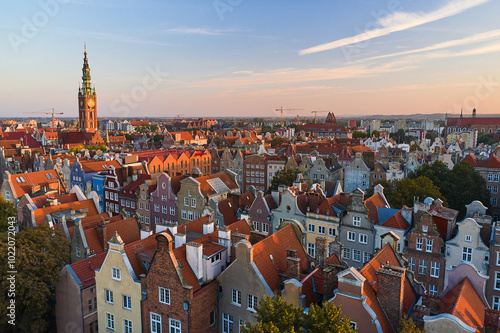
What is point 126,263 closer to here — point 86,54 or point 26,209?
point 26,209

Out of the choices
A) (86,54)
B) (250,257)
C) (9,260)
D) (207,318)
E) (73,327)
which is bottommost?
(73,327)

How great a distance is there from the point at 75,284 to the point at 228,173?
30231mm

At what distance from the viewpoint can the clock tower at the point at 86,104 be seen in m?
166

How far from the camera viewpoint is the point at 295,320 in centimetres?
1677

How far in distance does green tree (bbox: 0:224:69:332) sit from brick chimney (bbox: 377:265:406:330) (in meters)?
24.4

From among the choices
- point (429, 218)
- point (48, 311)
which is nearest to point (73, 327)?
point (48, 311)

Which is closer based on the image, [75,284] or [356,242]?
[75,284]

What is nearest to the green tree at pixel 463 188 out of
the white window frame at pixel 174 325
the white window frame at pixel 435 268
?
the white window frame at pixel 435 268

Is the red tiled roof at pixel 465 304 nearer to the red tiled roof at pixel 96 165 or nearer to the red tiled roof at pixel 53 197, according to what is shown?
the red tiled roof at pixel 53 197

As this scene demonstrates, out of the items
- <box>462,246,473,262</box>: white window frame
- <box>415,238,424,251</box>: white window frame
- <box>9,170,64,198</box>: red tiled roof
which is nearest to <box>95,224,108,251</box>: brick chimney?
<box>9,170,64,198</box>: red tiled roof

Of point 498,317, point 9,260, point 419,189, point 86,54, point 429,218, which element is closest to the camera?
point 498,317

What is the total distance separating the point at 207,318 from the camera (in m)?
23.7

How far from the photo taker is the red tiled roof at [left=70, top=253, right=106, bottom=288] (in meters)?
28.2

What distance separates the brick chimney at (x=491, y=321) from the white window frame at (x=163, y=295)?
1854 cm
